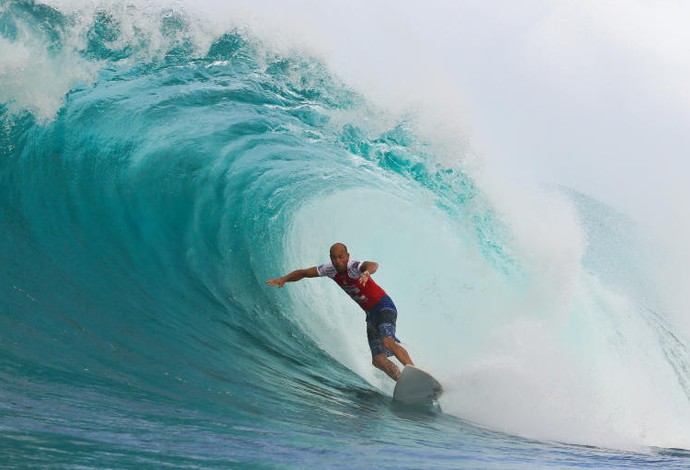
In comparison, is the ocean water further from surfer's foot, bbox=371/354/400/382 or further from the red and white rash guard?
the red and white rash guard

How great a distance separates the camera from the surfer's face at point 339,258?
21.7ft

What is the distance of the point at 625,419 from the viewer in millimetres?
7898

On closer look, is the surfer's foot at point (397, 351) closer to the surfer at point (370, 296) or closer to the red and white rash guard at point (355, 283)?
the surfer at point (370, 296)

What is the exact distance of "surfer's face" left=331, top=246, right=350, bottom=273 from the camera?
6.63 m

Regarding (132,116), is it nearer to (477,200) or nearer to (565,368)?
(477,200)

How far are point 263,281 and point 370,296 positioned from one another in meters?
2.60

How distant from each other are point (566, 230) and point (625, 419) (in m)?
2.36

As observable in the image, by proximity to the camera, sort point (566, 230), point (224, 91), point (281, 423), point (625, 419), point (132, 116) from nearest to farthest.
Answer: point (281, 423) → point (625, 419) → point (566, 230) → point (132, 116) → point (224, 91)

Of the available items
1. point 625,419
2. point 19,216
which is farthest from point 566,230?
point 19,216

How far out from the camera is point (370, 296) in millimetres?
6973

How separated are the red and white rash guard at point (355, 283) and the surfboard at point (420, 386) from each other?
0.96 m

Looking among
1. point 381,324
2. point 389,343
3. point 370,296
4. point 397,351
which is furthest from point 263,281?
point 397,351

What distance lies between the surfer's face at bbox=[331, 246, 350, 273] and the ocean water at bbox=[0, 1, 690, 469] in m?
1.04

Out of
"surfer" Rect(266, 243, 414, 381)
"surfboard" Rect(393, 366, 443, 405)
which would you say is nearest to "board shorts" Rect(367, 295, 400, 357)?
"surfer" Rect(266, 243, 414, 381)
